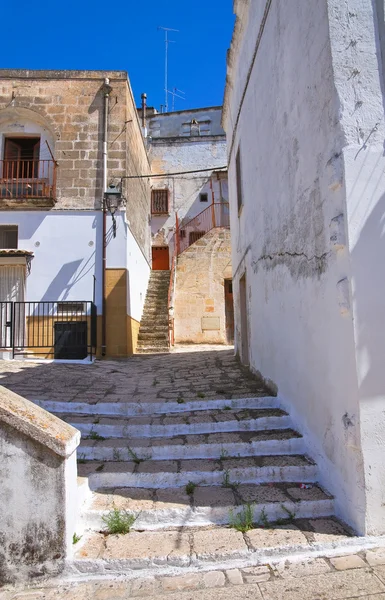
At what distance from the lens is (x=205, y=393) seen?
5.42 metres

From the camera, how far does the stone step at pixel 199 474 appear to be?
341 cm

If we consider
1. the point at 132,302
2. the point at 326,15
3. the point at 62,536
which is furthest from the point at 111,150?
the point at 62,536

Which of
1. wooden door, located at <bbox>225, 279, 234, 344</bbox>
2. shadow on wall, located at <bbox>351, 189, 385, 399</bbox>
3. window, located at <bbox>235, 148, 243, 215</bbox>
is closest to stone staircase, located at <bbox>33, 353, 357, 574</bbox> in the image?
shadow on wall, located at <bbox>351, 189, 385, 399</bbox>

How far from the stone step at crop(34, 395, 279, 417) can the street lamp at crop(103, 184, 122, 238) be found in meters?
6.46

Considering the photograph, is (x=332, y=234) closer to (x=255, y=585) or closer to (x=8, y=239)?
(x=255, y=585)

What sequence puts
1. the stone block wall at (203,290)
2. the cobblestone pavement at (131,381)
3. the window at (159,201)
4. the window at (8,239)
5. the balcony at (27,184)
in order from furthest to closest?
1. the window at (159,201)
2. the stone block wall at (203,290)
3. the window at (8,239)
4. the balcony at (27,184)
5. the cobblestone pavement at (131,381)

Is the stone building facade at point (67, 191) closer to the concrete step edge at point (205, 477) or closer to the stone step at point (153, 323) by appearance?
the stone step at point (153, 323)

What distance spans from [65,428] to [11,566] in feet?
2.80

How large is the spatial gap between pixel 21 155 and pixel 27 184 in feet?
4.56

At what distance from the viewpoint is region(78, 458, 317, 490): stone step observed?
3412 millimetres

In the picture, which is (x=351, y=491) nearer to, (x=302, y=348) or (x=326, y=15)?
(x=302, y=348)

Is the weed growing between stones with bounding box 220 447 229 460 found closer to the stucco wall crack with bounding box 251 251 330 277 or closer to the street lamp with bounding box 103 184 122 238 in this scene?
the stucco wall crack with bounding box 251 251 330 277

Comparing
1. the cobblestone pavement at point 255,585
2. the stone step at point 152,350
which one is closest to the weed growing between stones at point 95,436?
the cobblestone pavement at point 255,585

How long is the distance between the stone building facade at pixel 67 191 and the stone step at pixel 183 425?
21.5 feet
